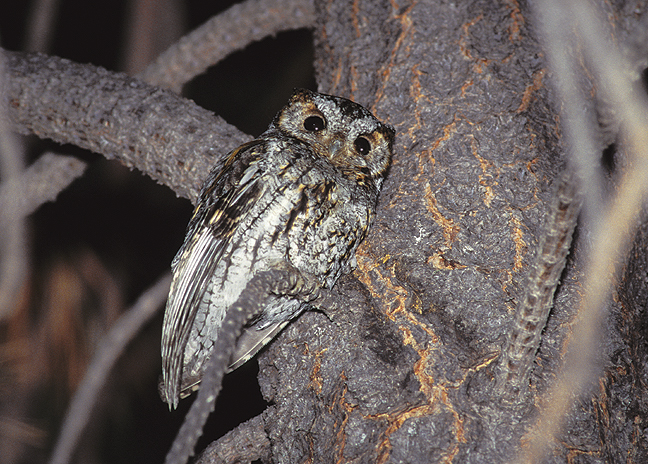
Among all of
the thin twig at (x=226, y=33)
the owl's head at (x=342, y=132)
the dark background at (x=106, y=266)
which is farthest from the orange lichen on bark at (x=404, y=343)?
the dark background at (x=106, y=266)

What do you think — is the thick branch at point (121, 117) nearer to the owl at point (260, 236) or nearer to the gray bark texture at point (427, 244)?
the gray bark texture at point (427, 244)

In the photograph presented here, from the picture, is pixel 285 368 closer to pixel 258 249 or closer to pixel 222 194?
pixel 258 249

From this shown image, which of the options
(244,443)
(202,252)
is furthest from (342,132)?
(244,443)

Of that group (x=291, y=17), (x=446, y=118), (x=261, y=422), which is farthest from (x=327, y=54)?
(x=261, y=422)

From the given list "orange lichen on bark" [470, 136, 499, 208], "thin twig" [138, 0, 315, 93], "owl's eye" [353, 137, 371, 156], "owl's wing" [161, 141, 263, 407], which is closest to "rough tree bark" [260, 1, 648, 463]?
"orange lichen on bark" [470, 136, 499, 208]

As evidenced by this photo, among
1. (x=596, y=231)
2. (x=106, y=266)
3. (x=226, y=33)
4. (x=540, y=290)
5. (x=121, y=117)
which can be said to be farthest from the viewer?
(x=106, y=266)

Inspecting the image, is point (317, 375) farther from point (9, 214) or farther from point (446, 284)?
point (9, 214)

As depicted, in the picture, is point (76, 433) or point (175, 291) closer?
point (175, 291)
